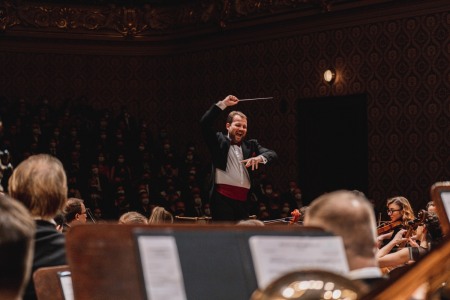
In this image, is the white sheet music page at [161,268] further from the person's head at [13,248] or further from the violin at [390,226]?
the violin at [390,226]

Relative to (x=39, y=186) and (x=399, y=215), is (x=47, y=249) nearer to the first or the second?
(x=39, y=186)

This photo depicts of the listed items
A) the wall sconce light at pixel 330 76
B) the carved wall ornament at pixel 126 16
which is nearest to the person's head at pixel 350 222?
the wall sconce light at pixel 330 76

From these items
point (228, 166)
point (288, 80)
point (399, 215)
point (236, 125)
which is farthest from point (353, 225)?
point (288, 80)

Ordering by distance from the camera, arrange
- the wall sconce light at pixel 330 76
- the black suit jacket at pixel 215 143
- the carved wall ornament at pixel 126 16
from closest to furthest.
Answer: the black suit jacket at pixel 215 143 → the wall sconce light at pixel 330 76 → the carved wall ornament at pixel 126 16

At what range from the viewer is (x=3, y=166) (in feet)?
10.4

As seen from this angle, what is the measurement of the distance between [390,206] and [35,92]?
8835mm

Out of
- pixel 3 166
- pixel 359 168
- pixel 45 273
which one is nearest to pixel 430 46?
pixel 359 168

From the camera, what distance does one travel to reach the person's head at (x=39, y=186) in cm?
275

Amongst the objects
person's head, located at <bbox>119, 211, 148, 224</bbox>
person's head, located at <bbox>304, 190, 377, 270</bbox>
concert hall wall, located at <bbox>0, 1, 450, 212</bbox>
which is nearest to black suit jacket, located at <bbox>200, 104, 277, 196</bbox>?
person's head, located at <bbox>119, 211, 148, 224</bbox>

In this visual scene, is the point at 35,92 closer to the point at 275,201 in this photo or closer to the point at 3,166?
the point at 275,201

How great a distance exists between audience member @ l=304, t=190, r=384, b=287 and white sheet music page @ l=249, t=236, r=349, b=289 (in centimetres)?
21

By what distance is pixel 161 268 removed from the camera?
1.54 meters

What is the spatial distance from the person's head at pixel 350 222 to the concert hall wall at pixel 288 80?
9455mm

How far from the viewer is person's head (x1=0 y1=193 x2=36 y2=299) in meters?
1.29
